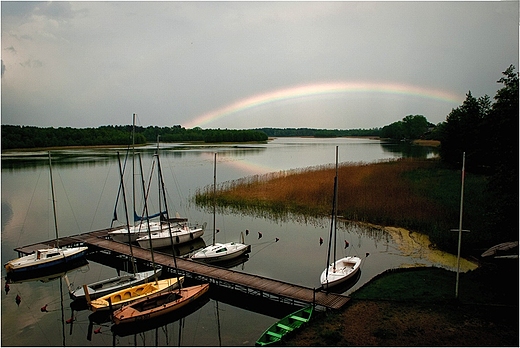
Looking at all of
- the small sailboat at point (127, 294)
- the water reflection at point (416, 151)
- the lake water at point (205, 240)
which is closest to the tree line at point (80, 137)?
the lake water at point (205, 240)

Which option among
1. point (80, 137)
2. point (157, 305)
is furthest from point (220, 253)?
point (80, 137)

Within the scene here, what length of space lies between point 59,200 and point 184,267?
2702 cm

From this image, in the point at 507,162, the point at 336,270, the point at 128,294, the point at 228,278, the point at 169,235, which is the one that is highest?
the point at 507,162

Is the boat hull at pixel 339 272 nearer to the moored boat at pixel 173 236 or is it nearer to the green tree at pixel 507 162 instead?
the green tree at pixel 507 162

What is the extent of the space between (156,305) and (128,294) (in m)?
1.64

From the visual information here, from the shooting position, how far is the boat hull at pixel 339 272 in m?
18.2

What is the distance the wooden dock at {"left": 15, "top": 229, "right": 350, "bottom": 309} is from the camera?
54.8 feet

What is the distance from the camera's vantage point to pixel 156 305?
A: 54.6 ft

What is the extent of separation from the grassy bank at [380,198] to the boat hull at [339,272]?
272 inches

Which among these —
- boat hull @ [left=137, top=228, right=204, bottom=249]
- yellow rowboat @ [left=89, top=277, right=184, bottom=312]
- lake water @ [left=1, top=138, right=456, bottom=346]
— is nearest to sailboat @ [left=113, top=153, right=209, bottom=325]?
yellow rowboat @ [left=89, top=277, right=184, bottom=312]

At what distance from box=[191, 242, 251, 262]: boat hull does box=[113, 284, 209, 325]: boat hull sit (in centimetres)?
452

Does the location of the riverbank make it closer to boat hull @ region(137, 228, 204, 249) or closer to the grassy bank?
the grassy bank

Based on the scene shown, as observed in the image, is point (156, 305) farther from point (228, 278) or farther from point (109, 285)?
point (228, 278)

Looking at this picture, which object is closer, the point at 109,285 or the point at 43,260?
the point at 109,285
